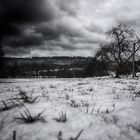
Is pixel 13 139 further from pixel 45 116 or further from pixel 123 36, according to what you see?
pixel 123 36

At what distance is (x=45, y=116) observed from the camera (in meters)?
1.77

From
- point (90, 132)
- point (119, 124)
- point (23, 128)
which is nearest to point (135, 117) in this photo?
point (119, 124)

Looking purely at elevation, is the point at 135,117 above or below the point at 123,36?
below

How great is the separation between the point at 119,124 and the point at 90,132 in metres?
0.43

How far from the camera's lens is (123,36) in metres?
25.7

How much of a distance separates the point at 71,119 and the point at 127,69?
2544 centimetres

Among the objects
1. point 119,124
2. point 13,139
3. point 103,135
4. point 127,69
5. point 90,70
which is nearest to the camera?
point 13,139

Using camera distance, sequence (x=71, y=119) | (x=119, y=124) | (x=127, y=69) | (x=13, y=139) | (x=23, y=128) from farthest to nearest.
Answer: (x=127, y=69)
(x=71, y=119)
(x=119, y=124)
(x=23, y=128)
(x=13, y=139)

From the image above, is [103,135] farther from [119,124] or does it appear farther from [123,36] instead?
[123,36]

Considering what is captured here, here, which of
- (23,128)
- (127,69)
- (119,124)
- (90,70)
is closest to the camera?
(23,128)

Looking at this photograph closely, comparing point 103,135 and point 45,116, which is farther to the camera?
point 45,116

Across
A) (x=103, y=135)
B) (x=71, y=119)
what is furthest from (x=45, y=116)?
(x=103, y=135)

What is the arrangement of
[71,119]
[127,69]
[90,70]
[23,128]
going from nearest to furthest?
[23,128]
[71,119]
[127,69]
[90,70]

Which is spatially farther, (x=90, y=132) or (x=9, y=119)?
(x=9, y=119)
